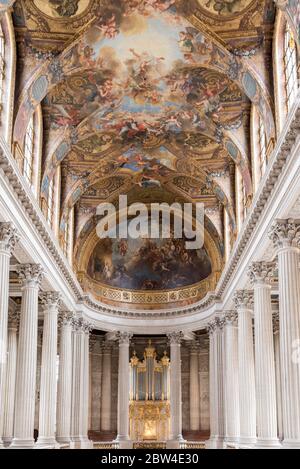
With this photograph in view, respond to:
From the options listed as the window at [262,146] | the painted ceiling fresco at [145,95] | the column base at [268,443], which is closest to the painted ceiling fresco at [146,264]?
the painted ceiling fresco at [145,95]

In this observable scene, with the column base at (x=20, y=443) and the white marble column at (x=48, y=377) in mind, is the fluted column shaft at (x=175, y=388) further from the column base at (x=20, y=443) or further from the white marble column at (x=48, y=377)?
the column base at (x=20, y=443)

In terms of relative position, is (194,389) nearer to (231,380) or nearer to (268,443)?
(231,380)

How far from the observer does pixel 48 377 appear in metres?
31.4

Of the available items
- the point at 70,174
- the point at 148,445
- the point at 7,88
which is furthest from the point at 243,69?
the point at 148,445

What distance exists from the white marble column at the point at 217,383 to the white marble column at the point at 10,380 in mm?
11412

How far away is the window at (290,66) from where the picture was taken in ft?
72.1

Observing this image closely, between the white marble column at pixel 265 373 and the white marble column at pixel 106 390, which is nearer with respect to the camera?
the white marble column at pixel 265 373

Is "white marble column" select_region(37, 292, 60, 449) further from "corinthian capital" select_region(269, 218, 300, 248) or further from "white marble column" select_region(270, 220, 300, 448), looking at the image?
"corinthian capital" select_region(269, 218, 300, 248)

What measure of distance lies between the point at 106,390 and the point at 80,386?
25.2ft

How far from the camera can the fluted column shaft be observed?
4212cm

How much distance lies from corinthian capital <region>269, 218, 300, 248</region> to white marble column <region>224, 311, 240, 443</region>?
1410cm

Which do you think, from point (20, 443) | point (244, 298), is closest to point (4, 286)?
point (20, 443)

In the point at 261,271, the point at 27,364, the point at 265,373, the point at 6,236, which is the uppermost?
the point at 6,236
